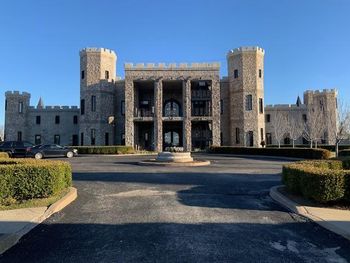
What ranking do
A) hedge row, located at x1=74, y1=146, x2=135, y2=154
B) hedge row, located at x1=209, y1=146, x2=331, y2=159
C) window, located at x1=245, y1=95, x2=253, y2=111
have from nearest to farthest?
hedge row, located at x1=209, y1=146, x2=331, y2=159 < hedge row, located at x1=74, y1=146, x2=135, y2=154 < window, located at x1=245, y1=95, x2=253, y2=111

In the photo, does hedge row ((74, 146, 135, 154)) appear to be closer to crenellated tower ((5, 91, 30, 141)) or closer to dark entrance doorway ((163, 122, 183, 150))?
dark entrance doorway ((163, 122, 183, 150))

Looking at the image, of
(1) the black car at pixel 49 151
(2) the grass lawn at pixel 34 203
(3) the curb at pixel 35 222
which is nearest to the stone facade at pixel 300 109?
(1) the black car at pixel 49 151

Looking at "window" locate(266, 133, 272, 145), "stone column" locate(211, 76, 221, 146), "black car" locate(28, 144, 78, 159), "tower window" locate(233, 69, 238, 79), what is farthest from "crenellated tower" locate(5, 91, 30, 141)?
"window" locate(266, 133, 272, 145)

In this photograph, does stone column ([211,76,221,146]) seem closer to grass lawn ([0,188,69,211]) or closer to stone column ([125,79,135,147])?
stone column ([125,79,135,147])

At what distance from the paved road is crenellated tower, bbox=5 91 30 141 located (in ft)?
153

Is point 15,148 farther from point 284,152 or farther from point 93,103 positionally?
point 284,152

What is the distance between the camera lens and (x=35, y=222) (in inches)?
282

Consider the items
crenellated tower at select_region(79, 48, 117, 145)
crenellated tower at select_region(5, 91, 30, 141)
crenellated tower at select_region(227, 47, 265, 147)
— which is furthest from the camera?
crenellated tower at select_region(5, 91, 30, 141)

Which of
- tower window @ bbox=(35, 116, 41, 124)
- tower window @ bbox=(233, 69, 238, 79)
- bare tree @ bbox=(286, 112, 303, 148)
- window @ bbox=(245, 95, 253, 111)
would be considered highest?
tower window @ bbox=(233, 69, 238, 79)

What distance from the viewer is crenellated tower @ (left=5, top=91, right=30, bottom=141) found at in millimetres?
51562

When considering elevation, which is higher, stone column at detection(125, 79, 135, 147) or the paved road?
stone column at detection(125, 79, 135, 147)

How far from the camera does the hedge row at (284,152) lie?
2638cm

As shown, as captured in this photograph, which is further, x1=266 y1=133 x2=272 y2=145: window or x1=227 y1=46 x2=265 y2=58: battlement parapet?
x1=266 y1=133 x2=272 y2=145: window

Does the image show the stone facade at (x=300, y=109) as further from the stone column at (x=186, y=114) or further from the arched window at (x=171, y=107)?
the stone column at (x=186, y=114)
